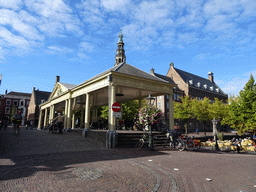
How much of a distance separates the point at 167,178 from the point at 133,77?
8957mm

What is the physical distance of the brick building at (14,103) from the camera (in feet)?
195

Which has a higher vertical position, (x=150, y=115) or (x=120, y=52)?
(x=120, y=52)

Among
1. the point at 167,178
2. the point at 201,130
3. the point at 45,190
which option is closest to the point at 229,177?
the point at 167,178

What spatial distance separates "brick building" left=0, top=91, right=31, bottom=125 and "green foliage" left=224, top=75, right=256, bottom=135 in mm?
62759

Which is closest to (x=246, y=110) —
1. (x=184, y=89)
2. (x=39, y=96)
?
(x=184, y=89)

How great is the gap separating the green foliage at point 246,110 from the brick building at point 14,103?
6276 centimetres

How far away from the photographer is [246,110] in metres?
21.9

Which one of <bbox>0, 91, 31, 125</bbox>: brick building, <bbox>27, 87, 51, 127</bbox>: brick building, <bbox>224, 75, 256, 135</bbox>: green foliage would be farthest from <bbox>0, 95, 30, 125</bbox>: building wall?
<bbox>224, 75, 256, 135</bbox>: green foliage

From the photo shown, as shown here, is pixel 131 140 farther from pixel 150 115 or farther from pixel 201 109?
pixel 201 109

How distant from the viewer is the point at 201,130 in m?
51.0

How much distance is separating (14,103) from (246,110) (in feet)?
229

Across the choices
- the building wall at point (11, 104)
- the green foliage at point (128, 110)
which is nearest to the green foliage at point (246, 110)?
the green foliage at point (128, 110)

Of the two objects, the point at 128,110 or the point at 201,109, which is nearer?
the point at 128,110

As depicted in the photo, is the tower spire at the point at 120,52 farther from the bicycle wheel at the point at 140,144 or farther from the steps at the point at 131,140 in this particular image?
the bicycle wheel at the point at 140,144
